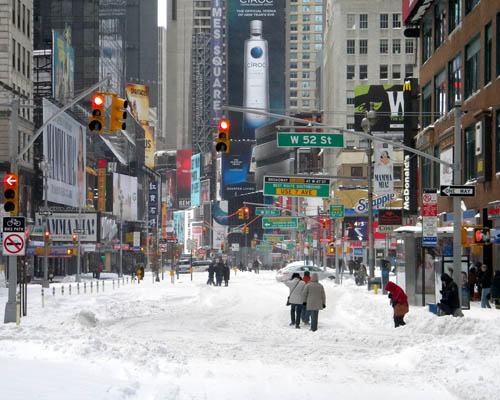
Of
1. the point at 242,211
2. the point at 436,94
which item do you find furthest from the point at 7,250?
the point at 242,211

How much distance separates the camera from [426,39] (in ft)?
173

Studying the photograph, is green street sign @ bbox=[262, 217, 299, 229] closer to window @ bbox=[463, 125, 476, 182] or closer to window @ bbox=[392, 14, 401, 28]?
window @ bbox=[463, 125, 476, 182]

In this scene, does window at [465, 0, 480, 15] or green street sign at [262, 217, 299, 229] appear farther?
green street sign at [262, 217, 299, 229]

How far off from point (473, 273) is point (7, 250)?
60.4ft

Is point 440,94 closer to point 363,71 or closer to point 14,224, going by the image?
point 14,224

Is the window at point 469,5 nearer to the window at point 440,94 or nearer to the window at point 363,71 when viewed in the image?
the window at point 440,94

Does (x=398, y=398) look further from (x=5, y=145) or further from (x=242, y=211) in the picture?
(x=5, y=145)

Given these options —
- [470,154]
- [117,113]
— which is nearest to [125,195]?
[470,154]

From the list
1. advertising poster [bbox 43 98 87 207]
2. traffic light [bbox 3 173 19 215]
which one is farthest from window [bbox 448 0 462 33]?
advertising poster [bbox 43 98 87 207]

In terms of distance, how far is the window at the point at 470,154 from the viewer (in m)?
40.8

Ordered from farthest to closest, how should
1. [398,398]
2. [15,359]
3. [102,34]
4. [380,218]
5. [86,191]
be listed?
[102,34]
[86,191]
[380,218]
[15,359]
[398,398]

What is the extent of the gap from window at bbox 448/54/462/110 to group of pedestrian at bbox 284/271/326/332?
1884 centimetres

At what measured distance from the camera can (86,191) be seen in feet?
400

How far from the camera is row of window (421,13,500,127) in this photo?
128 feet
